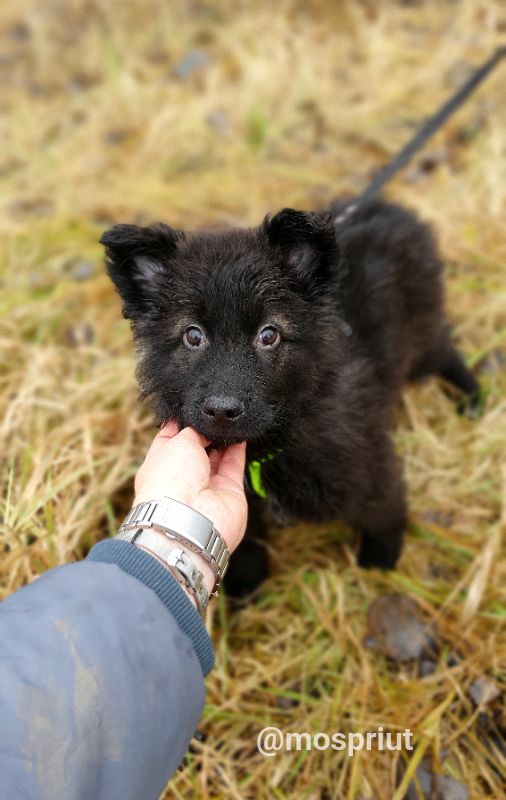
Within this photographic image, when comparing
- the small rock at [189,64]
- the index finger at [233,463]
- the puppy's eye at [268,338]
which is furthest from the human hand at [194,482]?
the small rock at [189,64]

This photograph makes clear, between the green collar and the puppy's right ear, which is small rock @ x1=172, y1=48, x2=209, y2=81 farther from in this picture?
the green collar

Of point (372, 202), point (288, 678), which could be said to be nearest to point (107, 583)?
point (288, 678)

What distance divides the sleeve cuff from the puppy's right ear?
1.00 meters

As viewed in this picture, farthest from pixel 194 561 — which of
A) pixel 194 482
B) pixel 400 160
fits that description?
pixel 400 160

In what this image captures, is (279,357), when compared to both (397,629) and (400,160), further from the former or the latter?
(400,160)

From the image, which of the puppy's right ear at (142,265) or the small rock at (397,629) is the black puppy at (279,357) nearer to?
the puppy's right ear at (142,265)

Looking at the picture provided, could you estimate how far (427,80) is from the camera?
5.91m

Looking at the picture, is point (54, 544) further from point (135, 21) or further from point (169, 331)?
point (135, 21)

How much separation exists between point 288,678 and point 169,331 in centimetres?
163

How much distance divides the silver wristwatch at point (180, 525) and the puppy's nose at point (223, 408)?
0.30 metres

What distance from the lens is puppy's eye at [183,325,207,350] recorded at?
2.21 metres

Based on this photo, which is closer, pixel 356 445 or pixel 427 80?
pixel 356 445

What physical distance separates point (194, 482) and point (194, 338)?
1.79 ft

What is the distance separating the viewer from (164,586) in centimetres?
170
